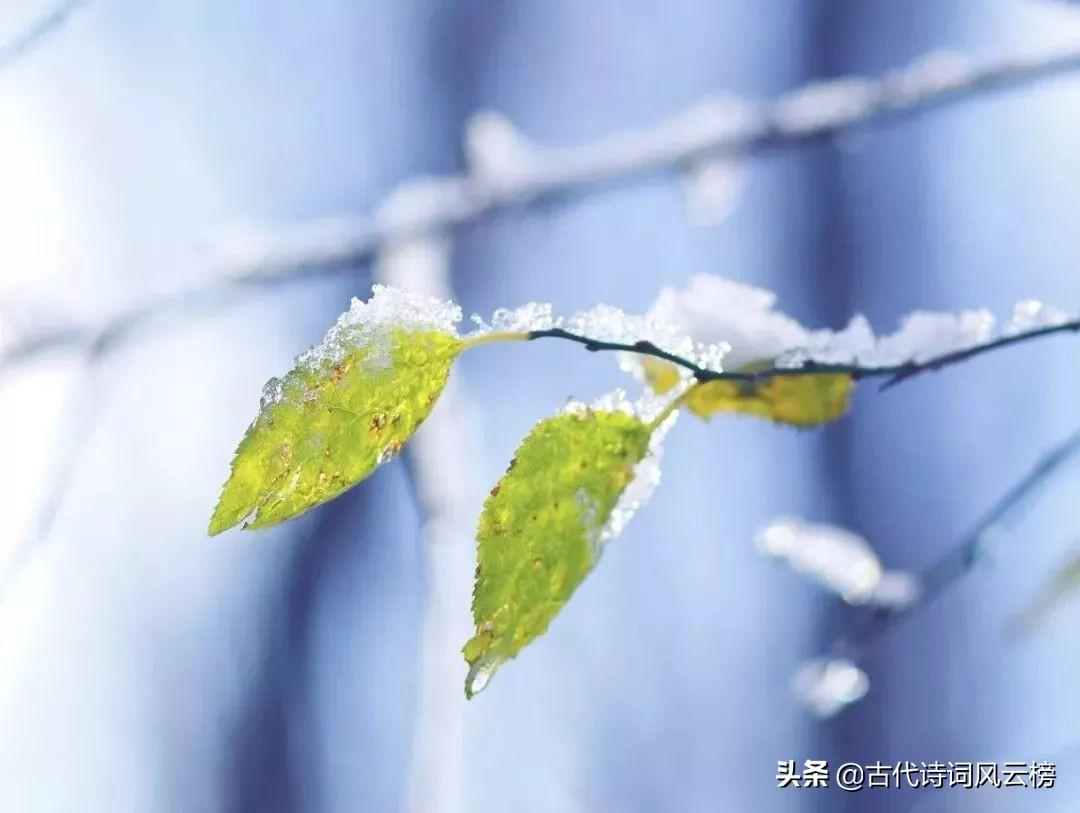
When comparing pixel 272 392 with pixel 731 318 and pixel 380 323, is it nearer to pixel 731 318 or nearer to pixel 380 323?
pixel 380 323

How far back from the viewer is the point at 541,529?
22 centimetres

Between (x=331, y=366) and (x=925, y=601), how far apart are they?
0.39 m

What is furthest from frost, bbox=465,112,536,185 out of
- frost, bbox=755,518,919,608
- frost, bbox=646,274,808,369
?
→ frost, bbox=646,274,808,369

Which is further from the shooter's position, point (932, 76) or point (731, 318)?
point (932, 76)

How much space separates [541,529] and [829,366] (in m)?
0.11

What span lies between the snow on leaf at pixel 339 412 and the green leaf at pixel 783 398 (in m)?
0.11

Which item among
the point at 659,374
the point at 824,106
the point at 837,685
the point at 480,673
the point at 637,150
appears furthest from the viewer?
the point at 637,150

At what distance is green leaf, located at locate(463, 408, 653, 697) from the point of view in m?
0.22

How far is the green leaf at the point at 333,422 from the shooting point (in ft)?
0.71

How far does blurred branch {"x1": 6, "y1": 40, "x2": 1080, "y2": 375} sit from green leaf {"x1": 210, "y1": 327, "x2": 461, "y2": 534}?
2.01ft

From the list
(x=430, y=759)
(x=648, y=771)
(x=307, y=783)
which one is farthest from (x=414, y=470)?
(x=648, y=771)

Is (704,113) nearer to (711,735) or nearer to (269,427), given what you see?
(269,427)

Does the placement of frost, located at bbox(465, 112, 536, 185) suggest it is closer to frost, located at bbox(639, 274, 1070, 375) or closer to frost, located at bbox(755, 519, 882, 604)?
frost, located at bbox(755, 519, 882, 604)

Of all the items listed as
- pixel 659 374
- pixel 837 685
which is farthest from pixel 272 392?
pixel 837 685
